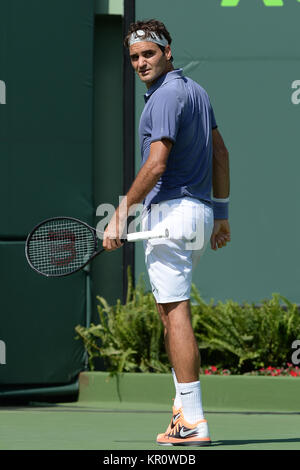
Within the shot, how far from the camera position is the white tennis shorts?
487 centimetres

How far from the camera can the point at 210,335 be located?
7562mm

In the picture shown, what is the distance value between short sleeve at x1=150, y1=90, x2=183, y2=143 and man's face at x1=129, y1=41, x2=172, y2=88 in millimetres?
213


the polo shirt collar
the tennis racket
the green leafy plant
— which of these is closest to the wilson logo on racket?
the tennis racket

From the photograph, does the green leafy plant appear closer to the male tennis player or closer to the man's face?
the male tennis player

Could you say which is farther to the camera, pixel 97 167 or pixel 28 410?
pixel 97 167

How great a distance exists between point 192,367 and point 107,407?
2.67 meters

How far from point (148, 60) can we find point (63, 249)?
1436 millimetres

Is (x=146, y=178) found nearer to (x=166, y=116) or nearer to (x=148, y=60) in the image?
(x=166, y=116)

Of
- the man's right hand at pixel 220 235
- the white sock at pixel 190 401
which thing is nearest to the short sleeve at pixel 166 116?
the man's right hand at pixel 220 235

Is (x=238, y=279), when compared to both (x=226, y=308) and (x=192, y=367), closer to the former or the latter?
(x=226, y=308)

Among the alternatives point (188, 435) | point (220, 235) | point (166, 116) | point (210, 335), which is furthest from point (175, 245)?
point (210, 335)
